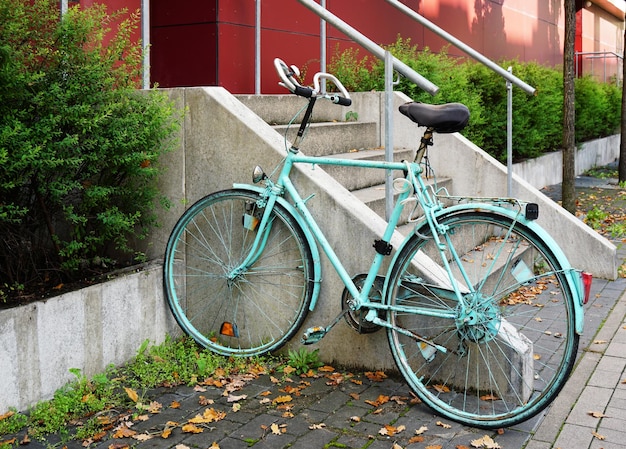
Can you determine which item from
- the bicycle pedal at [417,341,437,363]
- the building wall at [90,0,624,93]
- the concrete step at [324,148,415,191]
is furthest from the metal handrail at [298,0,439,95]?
the building wall at [90,0,624,93]

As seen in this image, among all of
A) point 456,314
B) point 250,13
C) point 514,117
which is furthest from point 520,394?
point 514,117

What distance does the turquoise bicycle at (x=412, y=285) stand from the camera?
395cm

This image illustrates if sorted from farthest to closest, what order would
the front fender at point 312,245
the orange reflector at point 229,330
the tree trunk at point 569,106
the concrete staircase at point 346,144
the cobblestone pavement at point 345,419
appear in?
the tree trunk at point 569,106 < the concrete staircase at point 346,144 < the orange reflector at point 229,330 < the front fender at point 312,245 < the cobblestone pavement at point 345,419

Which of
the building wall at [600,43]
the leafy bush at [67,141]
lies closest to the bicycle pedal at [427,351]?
the leafy bush at [67,141]

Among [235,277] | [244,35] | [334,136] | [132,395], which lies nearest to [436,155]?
[334,136]

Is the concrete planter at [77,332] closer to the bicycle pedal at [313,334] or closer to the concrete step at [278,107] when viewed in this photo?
the bicycle pedal at [313,334]

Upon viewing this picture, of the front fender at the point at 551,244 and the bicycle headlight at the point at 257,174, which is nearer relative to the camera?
the front fender at the point at 551,244

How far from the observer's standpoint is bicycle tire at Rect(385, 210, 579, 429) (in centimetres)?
384

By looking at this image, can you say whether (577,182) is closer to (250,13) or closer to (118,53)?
(250,13)

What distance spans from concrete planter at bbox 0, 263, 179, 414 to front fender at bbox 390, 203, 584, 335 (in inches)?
70.6

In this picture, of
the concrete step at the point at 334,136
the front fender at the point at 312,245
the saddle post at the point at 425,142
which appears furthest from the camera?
the concrete step at the point at 334,136

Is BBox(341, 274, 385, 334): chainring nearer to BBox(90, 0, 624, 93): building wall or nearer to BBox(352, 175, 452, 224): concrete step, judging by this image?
BBox(352, 175, 452, 224): concrete step

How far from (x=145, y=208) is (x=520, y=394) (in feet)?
8.14

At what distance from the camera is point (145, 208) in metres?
4.97
